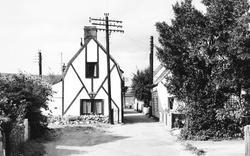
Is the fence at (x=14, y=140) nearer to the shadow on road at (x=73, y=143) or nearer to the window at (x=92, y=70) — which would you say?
the shadow on road at (x=73, y=143)

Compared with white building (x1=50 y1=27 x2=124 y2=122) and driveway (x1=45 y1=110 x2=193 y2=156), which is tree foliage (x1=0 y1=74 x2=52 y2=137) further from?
white building (x1=50 y1=27 x2=124 y2=122)

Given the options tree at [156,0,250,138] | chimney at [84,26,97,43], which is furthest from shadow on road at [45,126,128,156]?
chimney at [84,26,97,43]

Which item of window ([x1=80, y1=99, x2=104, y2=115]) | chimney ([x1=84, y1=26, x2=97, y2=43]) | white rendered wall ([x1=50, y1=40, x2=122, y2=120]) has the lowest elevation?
window ([x1=80, y1=99, x2=104, y2=115])

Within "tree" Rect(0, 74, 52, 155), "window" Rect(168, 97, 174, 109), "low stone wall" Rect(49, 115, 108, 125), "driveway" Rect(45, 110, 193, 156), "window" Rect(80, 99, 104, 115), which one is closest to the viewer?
"driveway" Rect(45, 110, 193, 156)

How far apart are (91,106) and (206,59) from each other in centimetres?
1595

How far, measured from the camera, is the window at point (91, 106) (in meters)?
32.7

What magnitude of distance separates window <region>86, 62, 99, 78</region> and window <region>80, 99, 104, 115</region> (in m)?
2.19

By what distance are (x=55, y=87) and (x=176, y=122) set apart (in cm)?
1313

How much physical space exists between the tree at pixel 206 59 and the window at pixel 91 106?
13.6 meters

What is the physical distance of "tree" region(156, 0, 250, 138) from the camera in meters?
18.1

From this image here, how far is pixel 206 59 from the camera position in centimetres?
1892

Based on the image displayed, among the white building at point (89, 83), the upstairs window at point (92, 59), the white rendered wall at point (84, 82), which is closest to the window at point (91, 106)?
the white building at point (89, 83)

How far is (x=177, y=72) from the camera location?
19688mm

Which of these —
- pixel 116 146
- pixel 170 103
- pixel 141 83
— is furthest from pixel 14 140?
pixel 141 83
